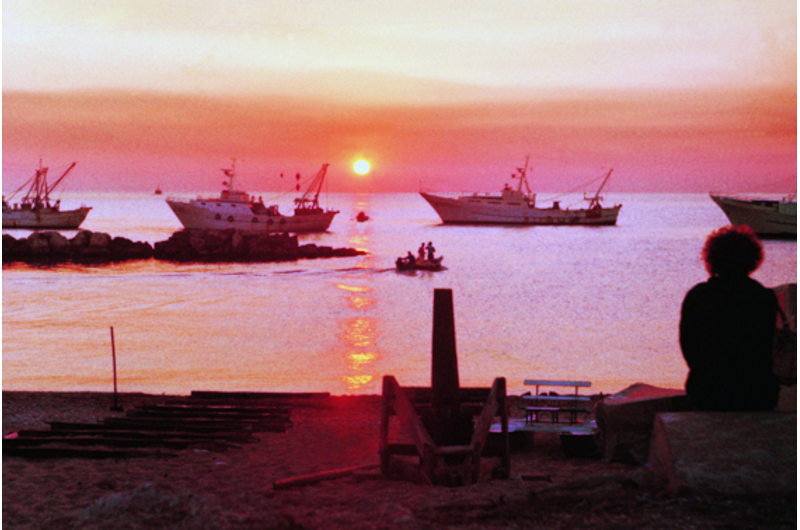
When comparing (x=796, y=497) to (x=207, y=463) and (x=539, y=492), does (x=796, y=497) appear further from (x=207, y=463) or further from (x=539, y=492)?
(x=207, y=463)

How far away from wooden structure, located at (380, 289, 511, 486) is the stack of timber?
293 centimetres

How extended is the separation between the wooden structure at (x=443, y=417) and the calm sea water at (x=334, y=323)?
30.8 ft

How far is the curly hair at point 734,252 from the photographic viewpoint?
4.21 metres

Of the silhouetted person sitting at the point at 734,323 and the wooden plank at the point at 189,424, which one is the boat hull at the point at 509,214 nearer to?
the wooden plank at the point at 189,424

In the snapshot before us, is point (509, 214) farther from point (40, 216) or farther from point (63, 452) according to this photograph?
point (63, 452)

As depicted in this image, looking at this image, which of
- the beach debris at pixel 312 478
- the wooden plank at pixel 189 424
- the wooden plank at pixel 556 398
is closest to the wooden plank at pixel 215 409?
the wooden plank at pixel 189 424

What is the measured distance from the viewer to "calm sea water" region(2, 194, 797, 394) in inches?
682

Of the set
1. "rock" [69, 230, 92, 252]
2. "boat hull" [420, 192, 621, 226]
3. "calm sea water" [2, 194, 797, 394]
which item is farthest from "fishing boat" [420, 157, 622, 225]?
"rock" [69, 230, 92, 252]

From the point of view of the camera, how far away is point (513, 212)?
114 metres

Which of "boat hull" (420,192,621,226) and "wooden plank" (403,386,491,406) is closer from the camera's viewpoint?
"wooden plank" (403,386,491,406)

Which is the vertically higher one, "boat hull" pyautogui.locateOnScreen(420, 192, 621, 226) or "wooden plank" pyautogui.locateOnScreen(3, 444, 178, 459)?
"boat hull" pyautogui.locateOnScreen(420, 192, 621, 226)

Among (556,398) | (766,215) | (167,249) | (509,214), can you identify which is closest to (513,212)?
(509,214)

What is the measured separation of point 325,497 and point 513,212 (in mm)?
110847

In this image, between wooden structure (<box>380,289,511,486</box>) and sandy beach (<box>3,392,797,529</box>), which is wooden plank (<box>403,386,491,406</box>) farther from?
sandy beach (<box>3,392,797,529</box>)
